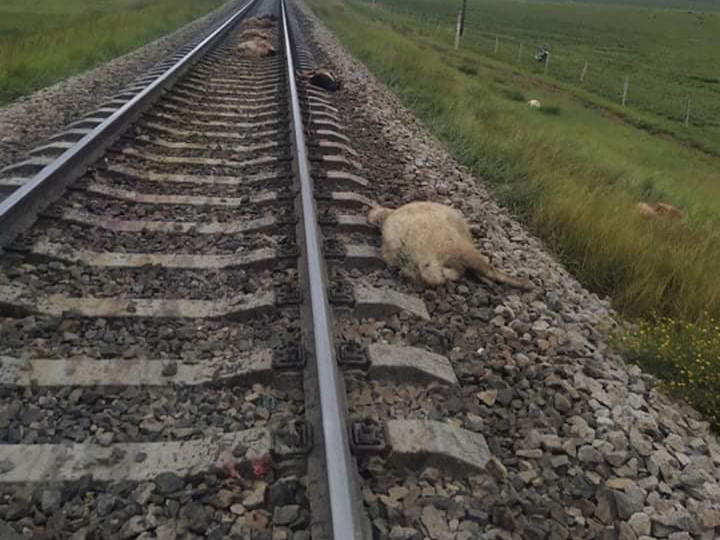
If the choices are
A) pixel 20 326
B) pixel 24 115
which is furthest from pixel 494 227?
pixel 24 115

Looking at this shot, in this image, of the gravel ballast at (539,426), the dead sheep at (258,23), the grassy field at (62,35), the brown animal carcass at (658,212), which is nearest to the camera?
the gravel ballast at (539,426)

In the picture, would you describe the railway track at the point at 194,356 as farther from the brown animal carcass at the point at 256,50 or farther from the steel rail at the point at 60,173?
the brown animal carcass at the point at 256,50

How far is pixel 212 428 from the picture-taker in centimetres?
248

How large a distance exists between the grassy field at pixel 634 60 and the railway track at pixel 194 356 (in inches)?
717

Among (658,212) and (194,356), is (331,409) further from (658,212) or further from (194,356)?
(658,212)

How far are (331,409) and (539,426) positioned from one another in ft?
3.25

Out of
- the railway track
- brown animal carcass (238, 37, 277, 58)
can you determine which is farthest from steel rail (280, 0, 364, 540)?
brown animal carcass (238, 37, 277, 58)

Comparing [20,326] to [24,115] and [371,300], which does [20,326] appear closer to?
[371,300]

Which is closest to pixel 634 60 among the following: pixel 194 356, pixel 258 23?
pixel 258 23

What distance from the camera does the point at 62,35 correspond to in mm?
13664

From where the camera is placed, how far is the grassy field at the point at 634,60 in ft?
77.2

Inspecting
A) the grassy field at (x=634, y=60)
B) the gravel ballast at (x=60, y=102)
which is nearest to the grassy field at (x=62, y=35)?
the gravel ballast at (x=60, y=102)

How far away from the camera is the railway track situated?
2133mm

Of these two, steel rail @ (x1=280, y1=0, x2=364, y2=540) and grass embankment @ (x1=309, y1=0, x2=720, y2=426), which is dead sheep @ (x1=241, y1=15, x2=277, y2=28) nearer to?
grass embankment @ (x1=309, y1=0, x2=720, y2=426)
